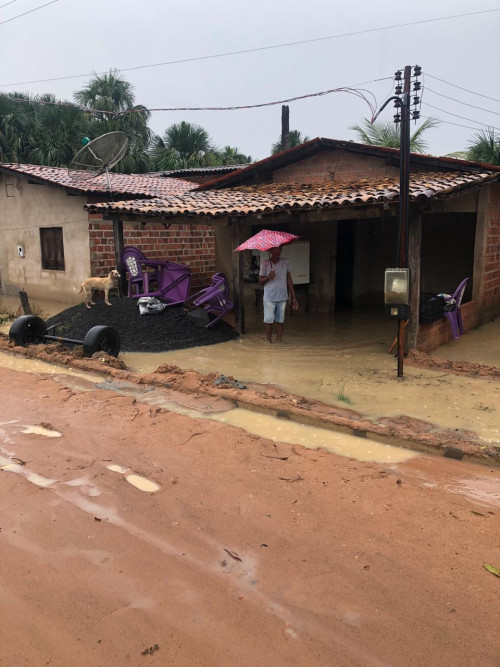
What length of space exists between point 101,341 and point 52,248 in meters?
8.03

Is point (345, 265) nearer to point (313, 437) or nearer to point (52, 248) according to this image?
point (52, 248)

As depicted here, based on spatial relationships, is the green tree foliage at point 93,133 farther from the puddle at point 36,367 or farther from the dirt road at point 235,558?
the dirt road at point 235,558

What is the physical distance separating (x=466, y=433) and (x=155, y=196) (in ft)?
38.4

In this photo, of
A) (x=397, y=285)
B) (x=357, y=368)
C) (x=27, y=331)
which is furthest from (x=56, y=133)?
(x=397, y=285)

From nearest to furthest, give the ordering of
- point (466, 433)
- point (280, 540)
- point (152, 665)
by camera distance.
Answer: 1. point (152, 665)
2. point (280, 540)
3. point (466, 433)

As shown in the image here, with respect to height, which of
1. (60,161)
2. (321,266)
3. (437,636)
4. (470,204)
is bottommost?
(437,636)

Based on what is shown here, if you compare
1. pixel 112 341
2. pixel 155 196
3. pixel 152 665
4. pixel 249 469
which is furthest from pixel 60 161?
pixel 152 665

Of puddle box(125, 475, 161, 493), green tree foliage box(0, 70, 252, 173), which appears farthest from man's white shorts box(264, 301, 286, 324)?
green tree foliage box(0, 70, 252, 173)

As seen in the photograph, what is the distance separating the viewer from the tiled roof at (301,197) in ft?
27.3

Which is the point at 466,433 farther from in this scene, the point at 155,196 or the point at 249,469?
the point at 155,196

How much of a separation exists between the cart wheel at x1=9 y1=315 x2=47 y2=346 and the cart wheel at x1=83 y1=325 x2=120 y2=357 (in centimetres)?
151

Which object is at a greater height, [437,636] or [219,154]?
[219,154]

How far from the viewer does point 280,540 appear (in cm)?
343

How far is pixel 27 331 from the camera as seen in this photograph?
9.50m
